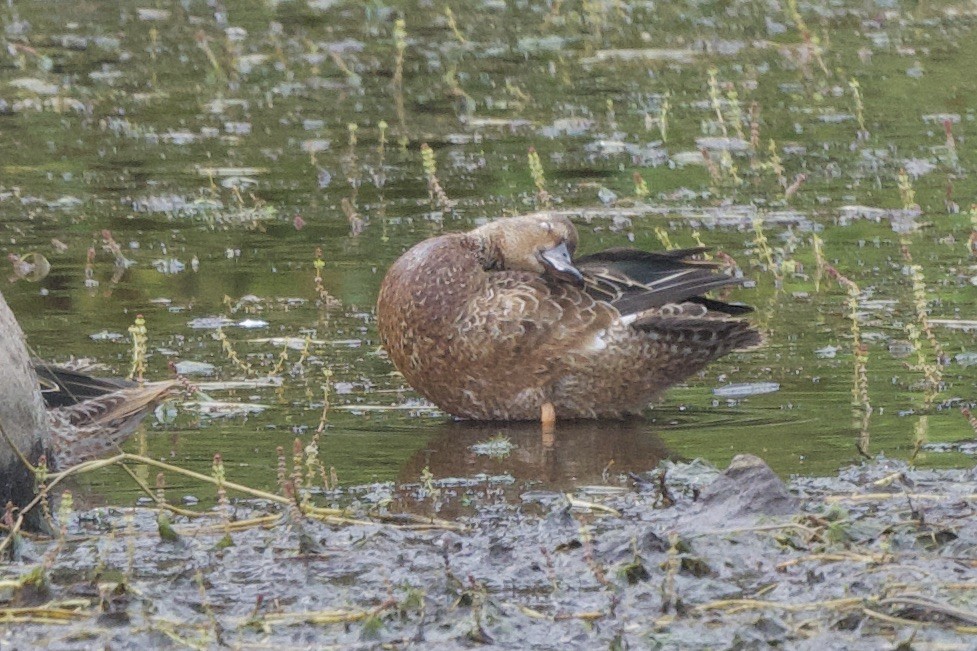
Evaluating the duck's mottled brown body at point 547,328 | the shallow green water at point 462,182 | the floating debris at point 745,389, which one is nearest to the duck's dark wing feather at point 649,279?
the duck's mottled brown body at point 547,328

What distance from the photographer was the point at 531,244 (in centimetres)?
758

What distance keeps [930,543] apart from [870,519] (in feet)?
0.87

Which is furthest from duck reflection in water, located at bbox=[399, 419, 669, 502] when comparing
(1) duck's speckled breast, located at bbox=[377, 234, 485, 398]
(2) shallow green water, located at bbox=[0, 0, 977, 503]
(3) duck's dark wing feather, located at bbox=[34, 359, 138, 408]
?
(3) duck's dark wing feather, located at bbox=[34, 359, 138, 408]

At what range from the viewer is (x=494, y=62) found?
15164 mm

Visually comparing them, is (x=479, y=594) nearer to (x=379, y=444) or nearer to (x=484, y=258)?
(x=379, y=444)

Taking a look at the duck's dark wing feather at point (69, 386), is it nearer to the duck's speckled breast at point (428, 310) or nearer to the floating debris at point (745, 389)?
the duck's speckled breast at point (428, 310)

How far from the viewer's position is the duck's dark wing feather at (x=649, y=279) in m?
7.43

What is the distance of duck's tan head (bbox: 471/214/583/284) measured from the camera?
24.6ft

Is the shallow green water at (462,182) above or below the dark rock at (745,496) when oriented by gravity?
above

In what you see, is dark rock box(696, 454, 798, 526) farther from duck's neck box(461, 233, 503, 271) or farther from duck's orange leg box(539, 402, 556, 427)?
duck's neck box(461, 233, 503, 271)

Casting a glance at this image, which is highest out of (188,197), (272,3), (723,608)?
(272,3)

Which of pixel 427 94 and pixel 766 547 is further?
pixel 427 94

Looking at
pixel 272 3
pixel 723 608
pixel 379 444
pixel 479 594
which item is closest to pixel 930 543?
pixel 723 608

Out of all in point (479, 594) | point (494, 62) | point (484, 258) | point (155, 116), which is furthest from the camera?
point (494, 62)
